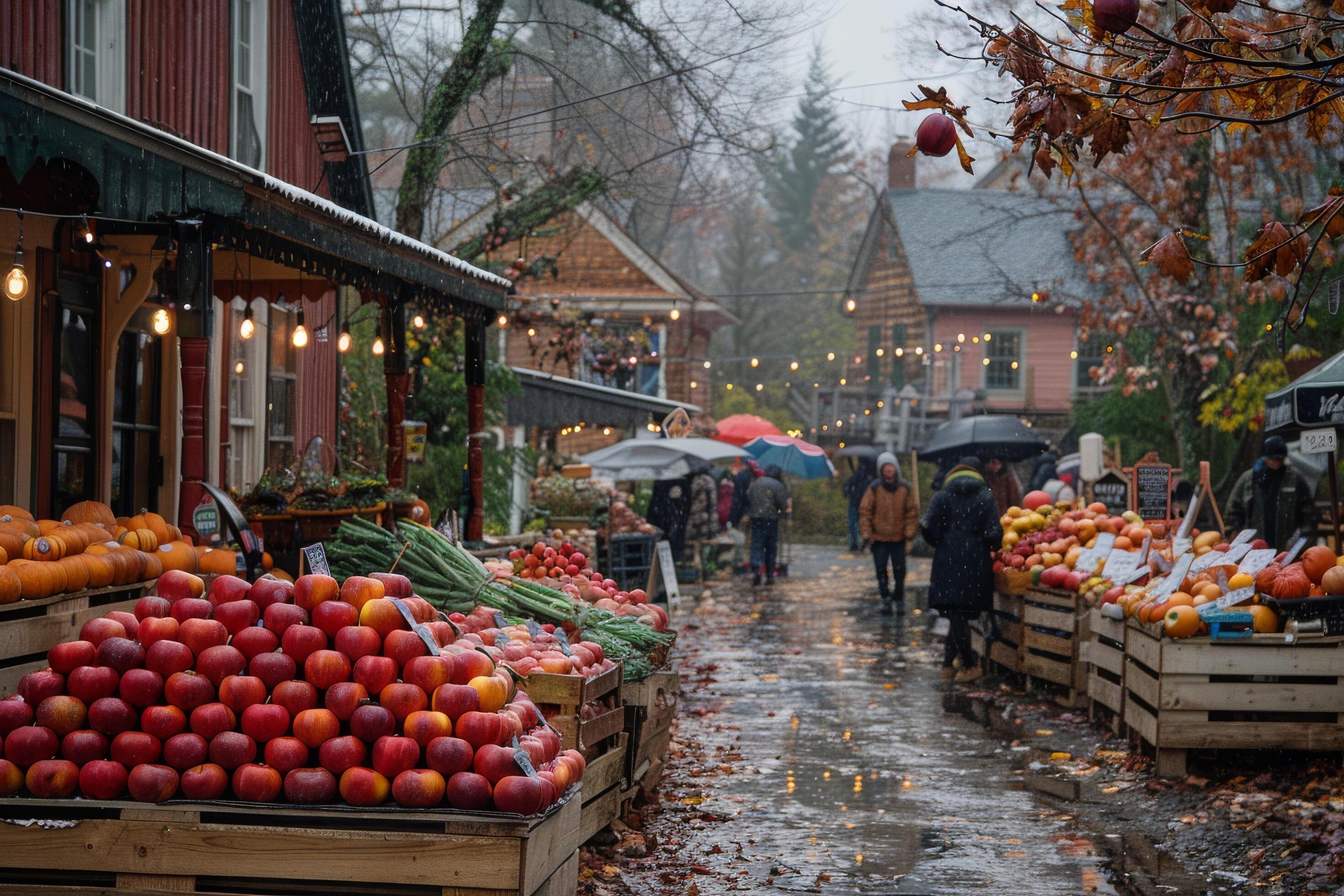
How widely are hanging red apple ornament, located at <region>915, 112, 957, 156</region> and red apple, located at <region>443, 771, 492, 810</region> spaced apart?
280 cm

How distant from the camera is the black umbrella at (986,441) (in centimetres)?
2042

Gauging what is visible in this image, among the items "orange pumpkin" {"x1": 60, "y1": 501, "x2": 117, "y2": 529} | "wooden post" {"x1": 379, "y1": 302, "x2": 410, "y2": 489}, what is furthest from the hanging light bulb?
"orange pumpkin" {"x1": 60, "y1": 501, "x2": 117, "y2": 529}

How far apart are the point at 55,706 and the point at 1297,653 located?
7.02m

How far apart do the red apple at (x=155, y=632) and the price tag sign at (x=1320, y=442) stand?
7.73 metres

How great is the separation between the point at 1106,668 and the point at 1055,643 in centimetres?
146

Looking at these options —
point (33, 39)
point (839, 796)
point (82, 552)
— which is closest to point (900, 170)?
point (33, 39)

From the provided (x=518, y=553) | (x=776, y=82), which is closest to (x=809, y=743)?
(x=518, y=553)

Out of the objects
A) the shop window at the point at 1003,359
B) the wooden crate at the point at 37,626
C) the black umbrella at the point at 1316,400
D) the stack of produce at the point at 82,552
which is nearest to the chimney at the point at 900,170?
the shop window at the point at 1003,359

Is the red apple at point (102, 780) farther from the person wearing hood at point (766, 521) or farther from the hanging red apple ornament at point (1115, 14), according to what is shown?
the person wearing hood at point (766, 521)

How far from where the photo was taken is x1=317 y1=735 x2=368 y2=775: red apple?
4.37 m

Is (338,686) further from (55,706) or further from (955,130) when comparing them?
(955,130)

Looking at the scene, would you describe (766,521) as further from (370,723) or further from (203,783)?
(203,783)

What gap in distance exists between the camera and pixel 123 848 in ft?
14.3

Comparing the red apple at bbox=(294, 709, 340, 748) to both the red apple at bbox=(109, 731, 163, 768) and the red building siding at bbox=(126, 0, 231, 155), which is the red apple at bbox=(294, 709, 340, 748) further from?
the red building siding at bbox=(126, 0, 231, 155)
